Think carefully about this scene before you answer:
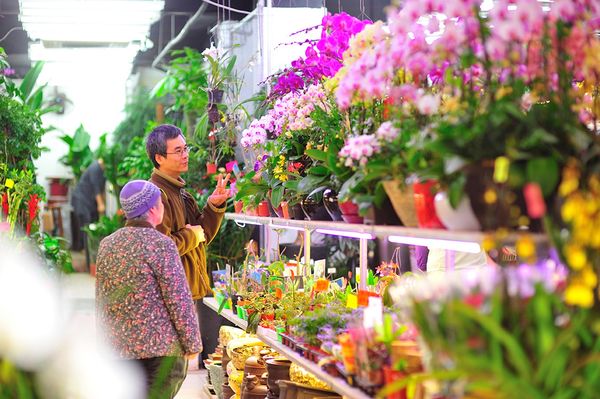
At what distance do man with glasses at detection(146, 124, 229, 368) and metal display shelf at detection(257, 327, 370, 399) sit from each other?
2.82ft

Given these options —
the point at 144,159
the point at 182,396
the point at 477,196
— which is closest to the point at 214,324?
the point at 182,396

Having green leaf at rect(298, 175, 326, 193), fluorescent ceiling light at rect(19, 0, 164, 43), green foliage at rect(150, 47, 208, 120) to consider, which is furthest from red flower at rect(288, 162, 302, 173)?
fluorescent ceiling light at rect(19, 0, 164, 43)

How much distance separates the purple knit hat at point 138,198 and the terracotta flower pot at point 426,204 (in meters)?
1.79

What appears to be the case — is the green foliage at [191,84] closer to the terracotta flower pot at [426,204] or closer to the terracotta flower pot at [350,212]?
the terracotta flower pot at [350,212]

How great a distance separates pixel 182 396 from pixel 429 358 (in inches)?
200

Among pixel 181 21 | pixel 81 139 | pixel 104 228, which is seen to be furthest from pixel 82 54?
pixel 104 228

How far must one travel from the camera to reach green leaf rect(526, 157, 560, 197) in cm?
245

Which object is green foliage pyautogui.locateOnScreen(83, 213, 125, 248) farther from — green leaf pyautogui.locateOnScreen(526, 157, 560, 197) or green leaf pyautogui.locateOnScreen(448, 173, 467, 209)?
green leaf pyautogui.locateOnScreen(526, 157, 560, 197)

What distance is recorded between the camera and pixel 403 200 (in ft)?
10.1

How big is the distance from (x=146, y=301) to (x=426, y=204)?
1.82 m

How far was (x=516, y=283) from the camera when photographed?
2285 millimetres

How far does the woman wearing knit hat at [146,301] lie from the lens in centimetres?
427

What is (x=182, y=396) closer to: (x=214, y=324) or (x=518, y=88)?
(x=214, y=324)

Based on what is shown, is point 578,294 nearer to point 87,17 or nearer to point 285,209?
point 285,209
